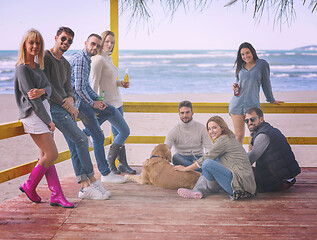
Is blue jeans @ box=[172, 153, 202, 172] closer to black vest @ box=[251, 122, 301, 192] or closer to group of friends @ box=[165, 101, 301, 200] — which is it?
group of friends @ box=[165, 101, 301, 200]

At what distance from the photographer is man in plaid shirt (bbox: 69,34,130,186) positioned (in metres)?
3.63

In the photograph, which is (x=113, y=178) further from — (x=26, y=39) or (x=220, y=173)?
(x=26, y=39)

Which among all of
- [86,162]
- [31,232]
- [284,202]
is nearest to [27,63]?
[86,162]

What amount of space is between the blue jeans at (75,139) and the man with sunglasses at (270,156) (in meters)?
1.74

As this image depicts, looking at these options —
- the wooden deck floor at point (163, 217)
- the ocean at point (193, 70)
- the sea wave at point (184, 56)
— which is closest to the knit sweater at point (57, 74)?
the wooden deck floor at point (163, 217)

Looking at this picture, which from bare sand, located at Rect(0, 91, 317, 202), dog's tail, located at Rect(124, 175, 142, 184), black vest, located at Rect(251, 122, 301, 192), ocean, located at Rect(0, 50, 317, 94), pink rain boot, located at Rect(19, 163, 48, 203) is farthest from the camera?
ocean, located at Rect(0, 50, 317, 94)

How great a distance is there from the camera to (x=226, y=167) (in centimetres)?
370

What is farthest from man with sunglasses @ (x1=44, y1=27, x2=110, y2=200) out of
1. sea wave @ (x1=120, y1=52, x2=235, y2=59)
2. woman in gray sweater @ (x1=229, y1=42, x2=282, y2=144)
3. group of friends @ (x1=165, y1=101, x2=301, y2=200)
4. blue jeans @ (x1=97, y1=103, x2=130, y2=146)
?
sea wave @ (x1=120, y1=52, x2=235, y2=59)

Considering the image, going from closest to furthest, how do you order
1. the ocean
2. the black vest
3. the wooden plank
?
the black vest, the wooden plank, the ocean

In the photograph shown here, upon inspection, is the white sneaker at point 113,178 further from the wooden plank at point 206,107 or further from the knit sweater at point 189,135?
the wooden plank at point 206,107

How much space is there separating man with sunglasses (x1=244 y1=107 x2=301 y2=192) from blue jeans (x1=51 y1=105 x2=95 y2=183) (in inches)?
68.3

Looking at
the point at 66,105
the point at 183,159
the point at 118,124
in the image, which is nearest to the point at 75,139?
Result: the point at 66,105

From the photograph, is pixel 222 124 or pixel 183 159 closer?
pixel 222 124

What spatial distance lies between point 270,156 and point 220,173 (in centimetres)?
59
